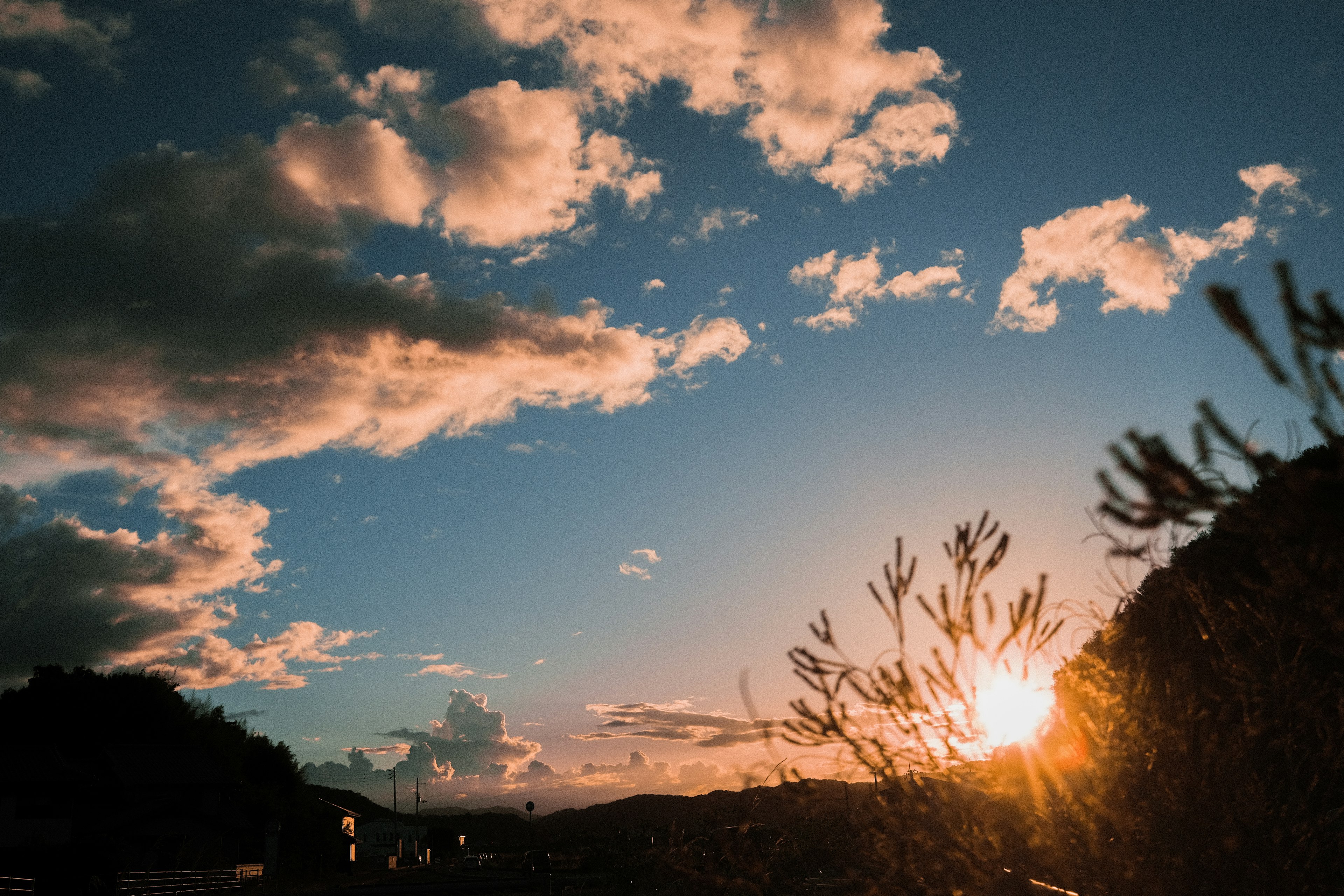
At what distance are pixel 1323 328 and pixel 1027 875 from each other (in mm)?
5699

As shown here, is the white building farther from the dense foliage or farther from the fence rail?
the dense foliage

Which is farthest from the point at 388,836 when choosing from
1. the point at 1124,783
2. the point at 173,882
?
the point at 1124,783

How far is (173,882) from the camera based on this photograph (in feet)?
101

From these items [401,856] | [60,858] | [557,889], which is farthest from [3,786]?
[401,856]

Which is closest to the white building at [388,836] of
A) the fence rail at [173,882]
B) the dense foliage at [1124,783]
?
the fence rail at [173,882]

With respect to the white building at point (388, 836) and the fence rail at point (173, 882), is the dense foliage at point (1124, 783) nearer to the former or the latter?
the fence rail at point (173, 882)

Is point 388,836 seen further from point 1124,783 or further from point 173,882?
point 1124,783

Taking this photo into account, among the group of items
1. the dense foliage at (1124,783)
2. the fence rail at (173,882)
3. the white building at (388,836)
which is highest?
the dense foliage at (1124,783)

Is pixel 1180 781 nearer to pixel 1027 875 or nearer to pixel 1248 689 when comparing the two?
pixel 1248 689

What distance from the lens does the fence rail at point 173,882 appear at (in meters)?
27.8

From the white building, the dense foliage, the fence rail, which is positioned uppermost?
the dense foliage

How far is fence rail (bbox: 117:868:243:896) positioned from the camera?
27.8 m

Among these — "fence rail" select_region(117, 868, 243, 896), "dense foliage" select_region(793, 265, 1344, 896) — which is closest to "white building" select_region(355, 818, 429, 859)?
"fence rail" select_region(117, 868, 243, 896)

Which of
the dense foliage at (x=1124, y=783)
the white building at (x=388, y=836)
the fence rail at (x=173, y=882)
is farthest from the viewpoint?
the white building at (x=388, y=836)
